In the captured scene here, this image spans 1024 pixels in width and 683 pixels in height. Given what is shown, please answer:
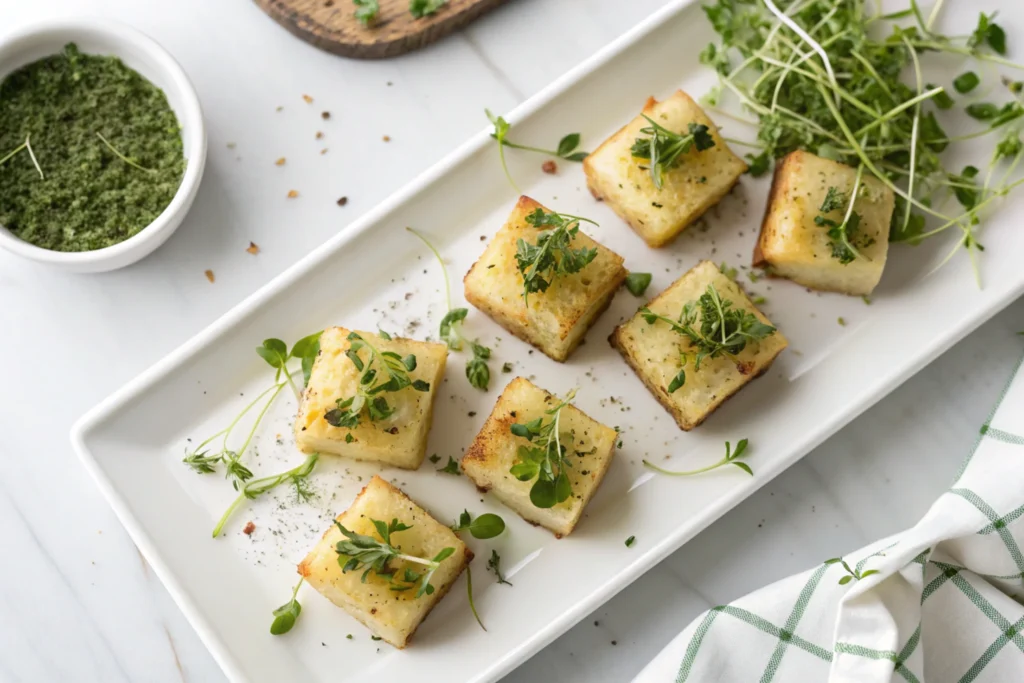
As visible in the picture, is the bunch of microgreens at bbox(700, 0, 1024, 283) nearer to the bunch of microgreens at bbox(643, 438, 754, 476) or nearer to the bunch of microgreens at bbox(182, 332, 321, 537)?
the bunch of microgreens at bbox(643, 438, 754, 476)

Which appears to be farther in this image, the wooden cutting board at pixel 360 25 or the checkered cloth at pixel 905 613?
the wooden cutting board at pixel 360 25

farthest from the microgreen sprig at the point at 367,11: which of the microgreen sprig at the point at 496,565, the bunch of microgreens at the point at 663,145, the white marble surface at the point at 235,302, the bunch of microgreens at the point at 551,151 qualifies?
the microgreen sprig at the point at 496,565

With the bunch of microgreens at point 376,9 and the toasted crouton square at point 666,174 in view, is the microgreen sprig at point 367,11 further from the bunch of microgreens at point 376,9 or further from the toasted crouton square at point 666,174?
the toasted crouton square at point 666,174

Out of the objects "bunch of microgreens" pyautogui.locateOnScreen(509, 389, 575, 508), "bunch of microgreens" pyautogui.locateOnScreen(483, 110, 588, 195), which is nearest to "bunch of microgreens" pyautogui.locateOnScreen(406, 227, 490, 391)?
"bunch of microgreens" pyautogui.locateOnScreen(509, 389, 575, 508)

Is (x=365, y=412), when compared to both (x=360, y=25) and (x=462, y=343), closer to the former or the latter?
(x=462, y=343)

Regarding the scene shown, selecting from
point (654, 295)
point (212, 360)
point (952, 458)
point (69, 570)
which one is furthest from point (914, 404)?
point (69, 570)
